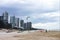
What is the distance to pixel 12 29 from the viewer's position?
20.8 metres

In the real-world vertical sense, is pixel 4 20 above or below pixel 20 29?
above

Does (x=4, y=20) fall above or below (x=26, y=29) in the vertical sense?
above

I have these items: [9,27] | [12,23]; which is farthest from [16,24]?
[9,27]

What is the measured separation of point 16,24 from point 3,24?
2.15 metres

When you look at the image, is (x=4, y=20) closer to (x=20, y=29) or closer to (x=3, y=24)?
(x=3, y=24)

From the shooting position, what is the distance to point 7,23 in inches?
797

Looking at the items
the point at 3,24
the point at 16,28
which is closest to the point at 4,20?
the point at 3,24

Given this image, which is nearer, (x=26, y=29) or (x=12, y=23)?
(x=12, y=23)

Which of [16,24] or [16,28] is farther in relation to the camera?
[16,28]

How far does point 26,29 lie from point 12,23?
2725 mm

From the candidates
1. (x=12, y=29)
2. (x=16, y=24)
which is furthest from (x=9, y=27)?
(x=16, y=24)

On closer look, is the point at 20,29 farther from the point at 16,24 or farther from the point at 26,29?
the point at 16,24

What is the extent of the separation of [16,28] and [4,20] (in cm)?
191

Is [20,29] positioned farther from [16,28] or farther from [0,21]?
[0,21]
